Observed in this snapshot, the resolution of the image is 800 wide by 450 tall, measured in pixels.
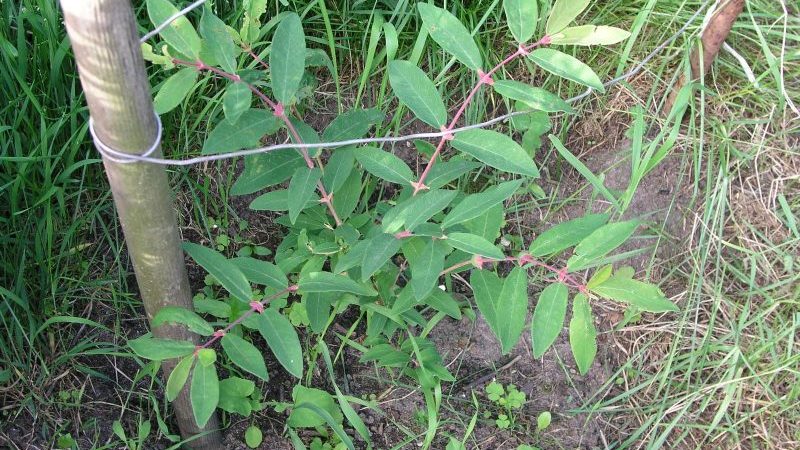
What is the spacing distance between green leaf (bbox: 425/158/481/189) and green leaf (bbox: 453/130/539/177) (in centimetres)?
16

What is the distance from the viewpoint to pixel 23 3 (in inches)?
85.4

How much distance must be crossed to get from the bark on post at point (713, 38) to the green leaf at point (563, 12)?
74cm

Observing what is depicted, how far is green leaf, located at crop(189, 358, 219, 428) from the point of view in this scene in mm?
1451

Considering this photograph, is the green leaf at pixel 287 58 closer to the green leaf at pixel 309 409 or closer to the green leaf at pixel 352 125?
the green leaf at pixel 352 125

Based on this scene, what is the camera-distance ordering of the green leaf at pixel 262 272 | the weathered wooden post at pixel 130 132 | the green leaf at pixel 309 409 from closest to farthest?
1. the weathered wooden post at pixel 130 132
2. the green leaf at pixel 262 272
3. the green leaf at pixel 309 409

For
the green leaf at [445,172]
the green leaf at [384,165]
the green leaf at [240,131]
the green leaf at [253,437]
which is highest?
the green leaf at [240,131]

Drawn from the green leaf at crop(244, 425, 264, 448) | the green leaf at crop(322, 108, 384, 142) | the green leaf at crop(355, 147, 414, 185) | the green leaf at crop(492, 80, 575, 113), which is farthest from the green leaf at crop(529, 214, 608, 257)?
the green leaf at crop(244, 425, 264, 448)

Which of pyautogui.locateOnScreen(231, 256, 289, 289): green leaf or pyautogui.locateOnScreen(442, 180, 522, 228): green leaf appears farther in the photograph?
pyautogui.locateOnScreen(231, 256, 289, 289): green leaf

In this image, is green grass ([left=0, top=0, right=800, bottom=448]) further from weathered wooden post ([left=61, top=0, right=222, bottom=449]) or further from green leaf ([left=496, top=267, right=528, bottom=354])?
green leaf ([left=496, top=267, right=528, bottom=354])

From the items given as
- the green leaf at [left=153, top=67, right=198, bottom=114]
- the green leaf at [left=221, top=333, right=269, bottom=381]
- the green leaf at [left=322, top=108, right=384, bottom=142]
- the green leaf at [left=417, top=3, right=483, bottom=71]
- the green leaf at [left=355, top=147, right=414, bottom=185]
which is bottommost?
the green leaf at [left=221, top=333, right=269, bottom=381]

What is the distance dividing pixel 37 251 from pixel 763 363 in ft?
6.71

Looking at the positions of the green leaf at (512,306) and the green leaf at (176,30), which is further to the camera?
the green leaf at (512,306)

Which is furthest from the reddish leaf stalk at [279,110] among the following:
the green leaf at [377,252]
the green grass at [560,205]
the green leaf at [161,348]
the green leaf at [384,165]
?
the green grass at [560,205]

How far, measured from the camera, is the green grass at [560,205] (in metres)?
2.05
